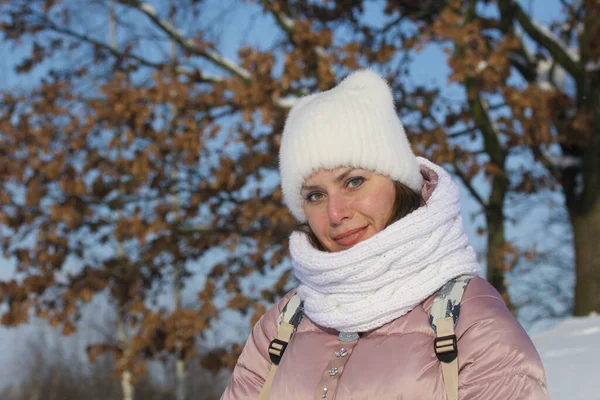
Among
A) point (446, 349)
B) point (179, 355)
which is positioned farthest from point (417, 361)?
point (179, 355)

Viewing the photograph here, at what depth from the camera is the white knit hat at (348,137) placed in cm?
234

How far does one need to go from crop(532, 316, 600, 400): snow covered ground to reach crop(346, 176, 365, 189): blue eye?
1963mm

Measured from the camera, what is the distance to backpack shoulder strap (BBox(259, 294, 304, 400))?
2.39 meters

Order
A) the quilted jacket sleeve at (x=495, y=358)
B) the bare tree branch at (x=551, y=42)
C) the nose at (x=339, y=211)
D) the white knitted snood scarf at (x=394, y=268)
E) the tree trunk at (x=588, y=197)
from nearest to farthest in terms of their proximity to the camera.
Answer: the quilted jacket sleeve at (x=495, y=358) < the white knitted snood scarf at (x=394, y=268) < the nose at (x=339, y=211) < the tree trunk at (x=588, y=197) < the bare tree branch at (x=551, y=42)

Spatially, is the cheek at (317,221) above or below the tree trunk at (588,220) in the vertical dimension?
above


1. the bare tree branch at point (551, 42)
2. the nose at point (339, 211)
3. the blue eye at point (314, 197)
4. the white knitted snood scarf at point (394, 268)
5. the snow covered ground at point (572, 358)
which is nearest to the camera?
the white knitted snood scarf at point (394, 268)

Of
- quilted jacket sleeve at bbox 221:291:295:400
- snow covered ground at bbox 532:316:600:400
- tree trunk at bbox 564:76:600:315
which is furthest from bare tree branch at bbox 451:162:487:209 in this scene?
quilted jacket sleeve at bbox 221:291:295:400

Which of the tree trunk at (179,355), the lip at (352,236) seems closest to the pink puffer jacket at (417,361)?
the lip at (352,236)

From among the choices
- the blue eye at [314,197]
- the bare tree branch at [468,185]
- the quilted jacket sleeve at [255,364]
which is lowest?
the bare tree branch at [468,185]

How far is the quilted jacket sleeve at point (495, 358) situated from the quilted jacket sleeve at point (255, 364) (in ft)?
2.49

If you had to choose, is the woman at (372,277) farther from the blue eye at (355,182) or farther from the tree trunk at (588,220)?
the tree trunk at (588,220)

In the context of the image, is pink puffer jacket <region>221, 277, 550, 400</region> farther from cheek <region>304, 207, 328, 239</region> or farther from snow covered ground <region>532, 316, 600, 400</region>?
snow covered ground <region>532, 316, 600, 400</region>

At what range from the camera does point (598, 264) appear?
9.66 metres

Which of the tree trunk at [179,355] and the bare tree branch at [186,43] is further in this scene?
the bare tree branch at [186,43]
